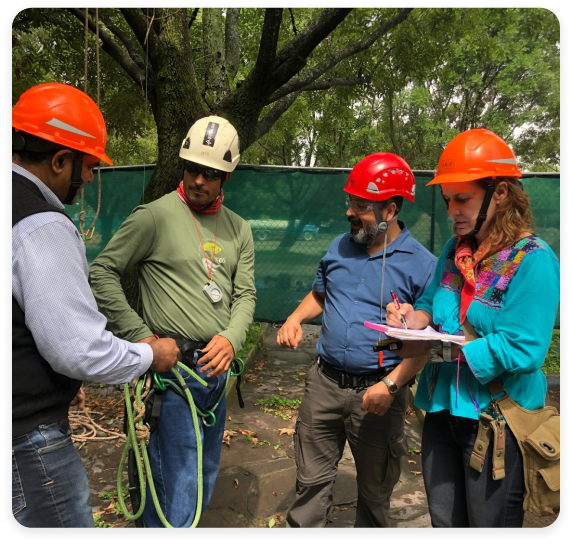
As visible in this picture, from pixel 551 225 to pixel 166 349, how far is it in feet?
20.2

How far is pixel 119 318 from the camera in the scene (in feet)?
8.84

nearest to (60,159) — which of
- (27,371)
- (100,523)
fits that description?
(27,371)

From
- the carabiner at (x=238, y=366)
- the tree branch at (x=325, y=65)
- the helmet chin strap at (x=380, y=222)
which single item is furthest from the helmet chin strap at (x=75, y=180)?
the tree branch at (x=325, y=65)

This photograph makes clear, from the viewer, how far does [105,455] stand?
4.66 metres

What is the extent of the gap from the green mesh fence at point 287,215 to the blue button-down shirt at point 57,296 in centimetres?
506

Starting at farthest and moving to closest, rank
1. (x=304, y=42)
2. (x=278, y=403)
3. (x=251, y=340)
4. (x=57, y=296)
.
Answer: (x=251, y=340), (x=278, y=403), (x=304, y=42), (x=57, y=296)

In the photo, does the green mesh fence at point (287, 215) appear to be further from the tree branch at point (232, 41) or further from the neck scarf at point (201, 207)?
the neck scarf at point (201, 207)

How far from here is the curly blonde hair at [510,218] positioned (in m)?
2.21

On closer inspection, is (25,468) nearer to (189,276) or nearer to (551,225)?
(189,276)

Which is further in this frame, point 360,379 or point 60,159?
point 360,379

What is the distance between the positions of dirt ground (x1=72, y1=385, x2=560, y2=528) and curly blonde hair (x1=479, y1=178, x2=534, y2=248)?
2061mm

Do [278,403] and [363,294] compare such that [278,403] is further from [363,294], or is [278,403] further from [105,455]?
[363,294]

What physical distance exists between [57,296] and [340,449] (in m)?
2.27

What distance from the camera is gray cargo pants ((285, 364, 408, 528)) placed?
317 centimetres
